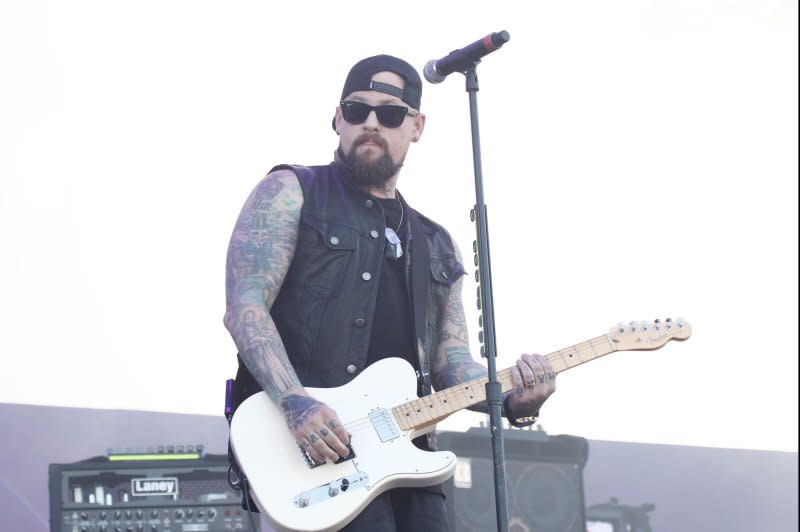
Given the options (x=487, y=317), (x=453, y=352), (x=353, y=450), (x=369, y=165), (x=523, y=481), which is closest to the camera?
(x=487, y=317)

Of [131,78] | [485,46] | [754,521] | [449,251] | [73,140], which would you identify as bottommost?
[754,521]

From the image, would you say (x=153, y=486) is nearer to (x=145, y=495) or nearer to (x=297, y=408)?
(x=145, y=495)

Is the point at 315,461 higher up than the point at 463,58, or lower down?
lower down

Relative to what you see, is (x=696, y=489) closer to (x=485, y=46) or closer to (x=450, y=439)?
(x=450, y=439)

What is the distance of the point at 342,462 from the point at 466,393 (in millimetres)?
463

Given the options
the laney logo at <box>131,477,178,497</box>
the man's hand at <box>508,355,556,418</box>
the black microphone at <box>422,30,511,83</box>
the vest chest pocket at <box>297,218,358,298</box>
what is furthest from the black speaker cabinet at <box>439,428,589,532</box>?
the black microphone at <box>422,30,511,83</box>

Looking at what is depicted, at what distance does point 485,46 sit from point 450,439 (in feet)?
9.88

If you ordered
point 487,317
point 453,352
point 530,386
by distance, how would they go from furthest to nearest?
point 453,352, point 530,386, point 487,317

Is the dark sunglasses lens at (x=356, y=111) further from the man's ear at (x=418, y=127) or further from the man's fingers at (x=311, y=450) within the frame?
the man's fingers at (x=311, y=450)

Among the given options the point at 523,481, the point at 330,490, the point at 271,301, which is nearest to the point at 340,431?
the point at 330,490

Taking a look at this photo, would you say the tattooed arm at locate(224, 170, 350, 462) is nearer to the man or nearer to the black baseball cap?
the man

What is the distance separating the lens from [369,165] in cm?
312

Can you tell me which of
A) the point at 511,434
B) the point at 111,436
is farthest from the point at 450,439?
the point at 111,436

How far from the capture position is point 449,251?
10.8ft
